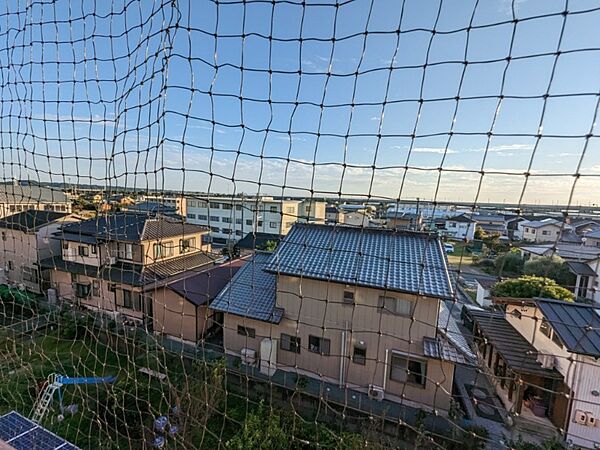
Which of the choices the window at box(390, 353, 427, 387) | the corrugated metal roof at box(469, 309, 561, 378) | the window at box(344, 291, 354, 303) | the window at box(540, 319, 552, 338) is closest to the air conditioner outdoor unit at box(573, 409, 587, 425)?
the corrugated metal roof at box(469, 309, 561, 378)

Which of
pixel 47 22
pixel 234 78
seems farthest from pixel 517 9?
pixel 47 22

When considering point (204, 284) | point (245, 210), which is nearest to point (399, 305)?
point (245, 210)

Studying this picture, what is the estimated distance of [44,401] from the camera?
3133mm

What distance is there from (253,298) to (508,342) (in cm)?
270

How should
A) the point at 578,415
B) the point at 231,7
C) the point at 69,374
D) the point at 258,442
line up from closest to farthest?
the point at 231,7 → the point at 258,442 → the point at 578,415 → the point at 69,374

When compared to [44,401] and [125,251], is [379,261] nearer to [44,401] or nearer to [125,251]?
[125,251]

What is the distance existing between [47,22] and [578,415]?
451cm

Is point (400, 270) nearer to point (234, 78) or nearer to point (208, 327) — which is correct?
point (234, 78)

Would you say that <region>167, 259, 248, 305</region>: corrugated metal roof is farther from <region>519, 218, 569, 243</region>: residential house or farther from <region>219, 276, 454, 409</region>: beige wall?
<region>519, 218, 569, 243</region>: residential house

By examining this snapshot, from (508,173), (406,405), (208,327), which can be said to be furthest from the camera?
(208,327)

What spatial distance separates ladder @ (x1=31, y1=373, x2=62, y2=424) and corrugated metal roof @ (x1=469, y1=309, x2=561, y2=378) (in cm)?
387

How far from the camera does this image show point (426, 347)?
9.86 feet

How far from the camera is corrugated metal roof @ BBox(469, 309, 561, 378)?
2801mm

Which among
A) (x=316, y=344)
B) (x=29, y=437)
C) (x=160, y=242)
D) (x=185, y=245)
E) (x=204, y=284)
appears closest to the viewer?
(x=185, y=245)
